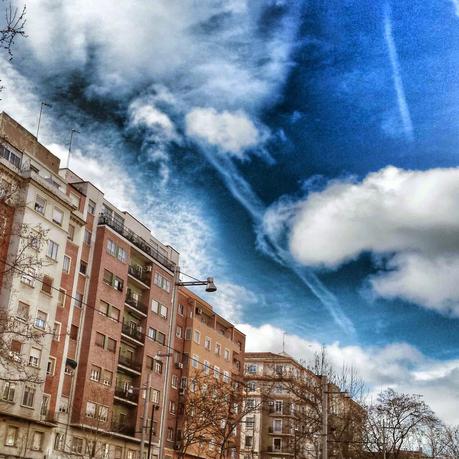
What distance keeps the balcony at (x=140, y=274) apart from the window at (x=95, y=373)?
10.3 metres

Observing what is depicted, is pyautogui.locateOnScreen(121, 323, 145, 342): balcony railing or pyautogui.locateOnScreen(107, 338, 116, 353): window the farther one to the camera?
pyautogui.locateOnScreen(121, 323, 145, 342): balcony railing

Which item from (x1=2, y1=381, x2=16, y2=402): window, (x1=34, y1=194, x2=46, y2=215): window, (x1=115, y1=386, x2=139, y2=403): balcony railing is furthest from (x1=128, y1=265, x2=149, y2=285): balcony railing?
(x1=2, y1=381, x2=16, y2=402): window

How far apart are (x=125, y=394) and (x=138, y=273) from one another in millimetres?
11399

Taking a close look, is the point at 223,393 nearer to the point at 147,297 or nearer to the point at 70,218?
the point at 147,297

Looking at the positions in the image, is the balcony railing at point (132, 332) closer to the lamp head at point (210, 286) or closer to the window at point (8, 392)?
the window at point (8, 392)

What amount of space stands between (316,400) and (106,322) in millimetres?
18450

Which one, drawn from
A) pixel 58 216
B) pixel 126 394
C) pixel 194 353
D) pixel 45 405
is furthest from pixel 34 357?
pixel 194 353

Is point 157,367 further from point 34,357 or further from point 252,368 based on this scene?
point 252,368

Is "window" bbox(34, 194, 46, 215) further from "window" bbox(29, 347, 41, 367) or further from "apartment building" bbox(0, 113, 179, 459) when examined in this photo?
"window" bbox(29, 347, 41, 367)

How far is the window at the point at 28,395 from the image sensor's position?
157 feet

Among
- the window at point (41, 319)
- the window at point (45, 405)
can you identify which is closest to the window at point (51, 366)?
the window at point (45, 405)

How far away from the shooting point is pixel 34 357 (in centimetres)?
4900

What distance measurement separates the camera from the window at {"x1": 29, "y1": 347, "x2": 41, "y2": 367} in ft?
160

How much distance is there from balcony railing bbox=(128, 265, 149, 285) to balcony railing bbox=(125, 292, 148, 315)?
6.37 ft
